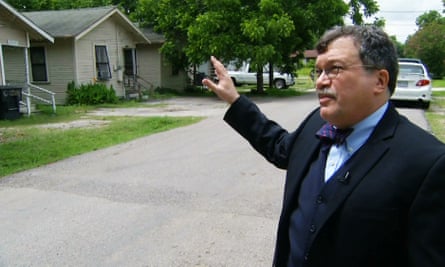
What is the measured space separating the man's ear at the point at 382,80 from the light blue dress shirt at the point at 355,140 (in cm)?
8

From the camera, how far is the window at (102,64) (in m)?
21.5

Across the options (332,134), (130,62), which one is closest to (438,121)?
(332,134)

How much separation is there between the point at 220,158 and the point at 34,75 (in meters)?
16.1

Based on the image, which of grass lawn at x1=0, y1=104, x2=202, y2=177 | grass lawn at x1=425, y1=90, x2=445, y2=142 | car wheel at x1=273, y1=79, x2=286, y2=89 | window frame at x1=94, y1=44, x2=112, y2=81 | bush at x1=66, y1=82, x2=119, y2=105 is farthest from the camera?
car wheel at x1=273, y1=79, x2=286, y2=89

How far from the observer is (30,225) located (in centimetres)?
479

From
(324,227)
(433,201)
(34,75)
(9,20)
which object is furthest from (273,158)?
(34,75)

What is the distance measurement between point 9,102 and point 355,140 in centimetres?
1498

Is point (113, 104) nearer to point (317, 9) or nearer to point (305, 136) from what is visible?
point (317, 9)

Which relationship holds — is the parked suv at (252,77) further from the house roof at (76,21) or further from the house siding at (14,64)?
the house siding at (14,64)

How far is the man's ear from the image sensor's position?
1.64m

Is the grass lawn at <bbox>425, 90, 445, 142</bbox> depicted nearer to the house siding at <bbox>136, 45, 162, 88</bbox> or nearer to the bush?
the bush

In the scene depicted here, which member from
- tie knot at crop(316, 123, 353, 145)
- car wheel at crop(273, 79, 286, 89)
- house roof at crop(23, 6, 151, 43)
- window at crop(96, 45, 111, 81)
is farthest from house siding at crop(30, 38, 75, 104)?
tie knot at crop(316, 123, 353, 145)

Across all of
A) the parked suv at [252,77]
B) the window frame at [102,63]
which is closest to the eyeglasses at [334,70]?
the window frame at [102,63]

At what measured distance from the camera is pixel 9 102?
14.5 m
